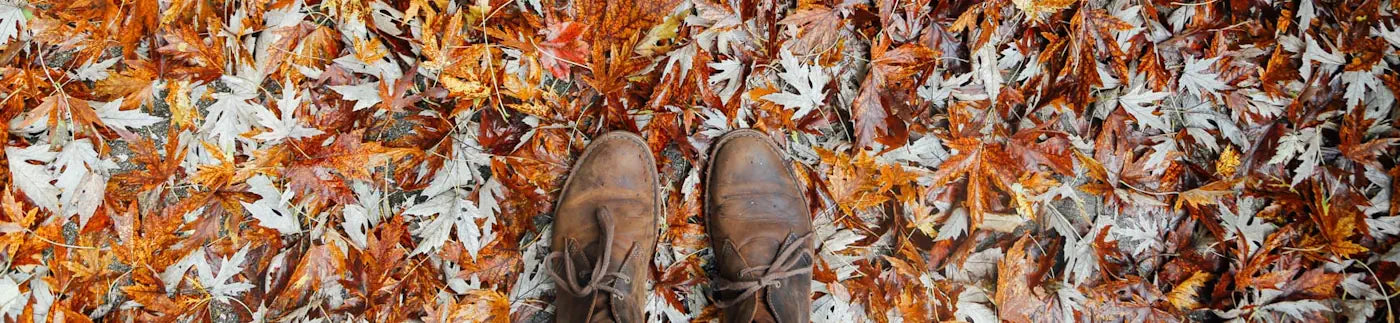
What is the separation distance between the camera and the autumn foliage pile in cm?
160

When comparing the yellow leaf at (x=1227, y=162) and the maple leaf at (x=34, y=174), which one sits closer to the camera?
the maple leaf at (x=34, y=174)

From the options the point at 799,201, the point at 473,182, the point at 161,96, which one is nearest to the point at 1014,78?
the point at 799,201

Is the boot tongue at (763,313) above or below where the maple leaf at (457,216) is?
below

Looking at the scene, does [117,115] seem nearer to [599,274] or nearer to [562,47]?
[562,47]

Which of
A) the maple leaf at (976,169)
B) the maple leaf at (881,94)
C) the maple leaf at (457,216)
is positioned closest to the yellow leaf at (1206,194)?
the maple leaf at (976,169)

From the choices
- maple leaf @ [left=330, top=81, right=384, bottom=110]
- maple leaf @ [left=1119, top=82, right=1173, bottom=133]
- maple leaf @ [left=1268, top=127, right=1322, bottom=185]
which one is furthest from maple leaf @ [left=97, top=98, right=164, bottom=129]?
maple leaf @ [left=1268, top=127, right=1322, bottom=185]

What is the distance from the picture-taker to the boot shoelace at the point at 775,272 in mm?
1681

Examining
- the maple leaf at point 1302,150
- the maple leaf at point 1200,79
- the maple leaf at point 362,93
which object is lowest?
the maple leaf at point 1302,150

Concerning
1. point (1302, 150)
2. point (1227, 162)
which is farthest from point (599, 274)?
point (1302, 150)

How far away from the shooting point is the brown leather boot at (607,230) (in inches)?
66.1

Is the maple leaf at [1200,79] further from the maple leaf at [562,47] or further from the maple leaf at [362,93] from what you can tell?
the maple leaf at [362,93]

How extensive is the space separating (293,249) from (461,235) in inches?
18.7

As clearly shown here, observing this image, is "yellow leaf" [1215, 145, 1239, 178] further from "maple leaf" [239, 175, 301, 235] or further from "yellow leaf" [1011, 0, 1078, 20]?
"maple leaf" [239, 175, 301, 235]

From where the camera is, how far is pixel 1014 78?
5.57 feet
